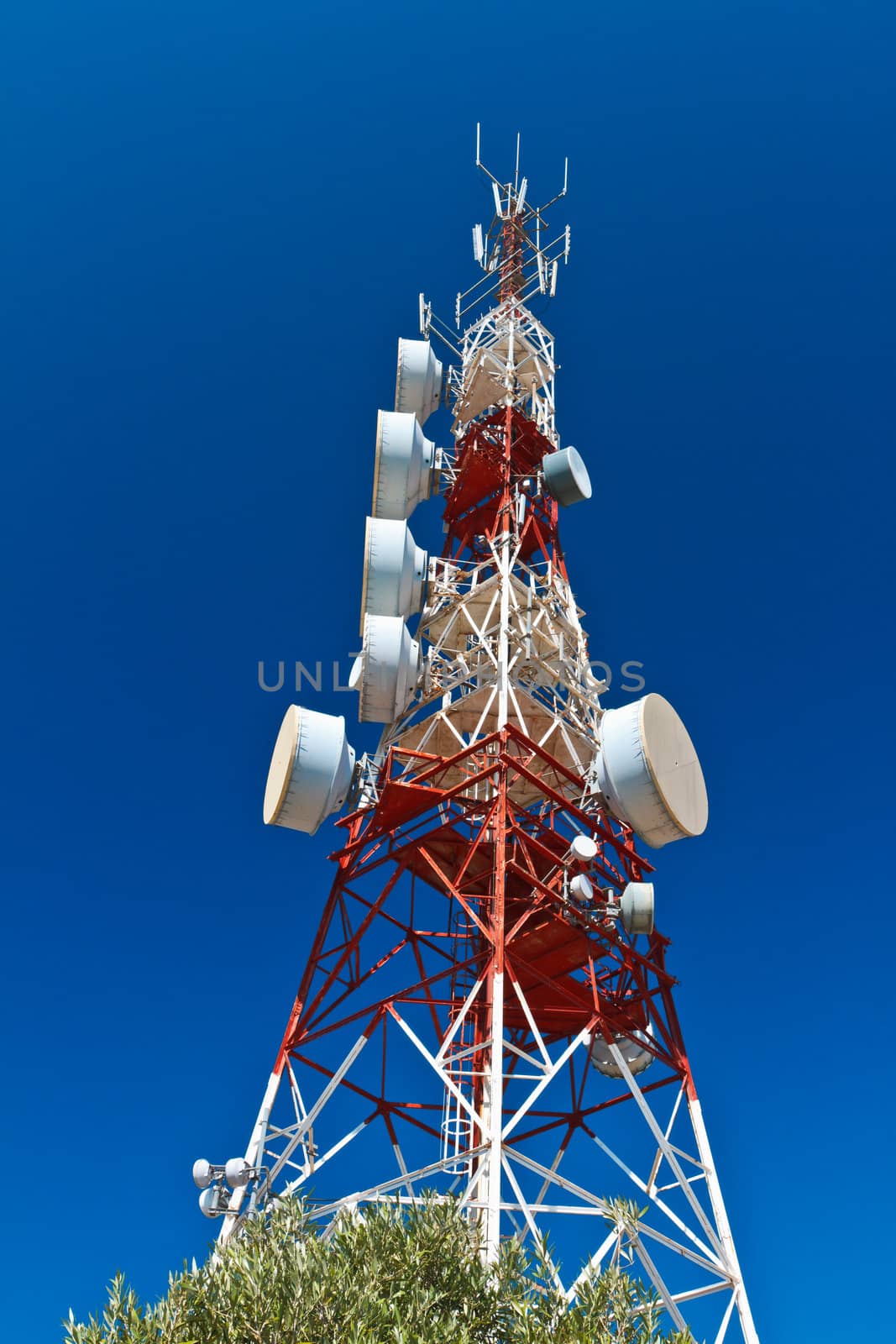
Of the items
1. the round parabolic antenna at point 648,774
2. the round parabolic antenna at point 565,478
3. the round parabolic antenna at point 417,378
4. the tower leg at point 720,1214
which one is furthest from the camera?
the round parabolic antenna at point 417,378

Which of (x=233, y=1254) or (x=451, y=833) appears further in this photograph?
(x=451, y=833)

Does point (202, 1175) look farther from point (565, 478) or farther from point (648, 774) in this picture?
point (565, 478)

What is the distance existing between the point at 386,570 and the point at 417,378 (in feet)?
29.5

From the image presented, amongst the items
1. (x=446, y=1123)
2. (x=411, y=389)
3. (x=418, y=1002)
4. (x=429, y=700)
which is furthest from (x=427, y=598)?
(x=446, y=1123)

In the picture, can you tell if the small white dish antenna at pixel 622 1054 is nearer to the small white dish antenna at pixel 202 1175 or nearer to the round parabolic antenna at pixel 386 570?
the small white dish antenna at pixel 202 1175

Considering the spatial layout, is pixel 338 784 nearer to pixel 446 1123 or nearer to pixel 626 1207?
pixel 446 1123

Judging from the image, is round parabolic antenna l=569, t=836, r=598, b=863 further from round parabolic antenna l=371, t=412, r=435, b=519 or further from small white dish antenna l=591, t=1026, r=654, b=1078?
round parabolic antenna l=371, t=412, r=435, b=519

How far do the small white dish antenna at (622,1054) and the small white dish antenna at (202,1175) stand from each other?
8088 mm

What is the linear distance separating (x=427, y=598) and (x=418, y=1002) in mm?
10646

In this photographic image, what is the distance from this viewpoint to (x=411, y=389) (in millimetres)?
30000

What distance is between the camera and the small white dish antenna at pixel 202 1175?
17.5m

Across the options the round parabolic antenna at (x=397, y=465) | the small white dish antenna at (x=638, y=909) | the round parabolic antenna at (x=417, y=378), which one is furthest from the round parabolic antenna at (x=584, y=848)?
the round parabolic antenna at (x=417, y=378)

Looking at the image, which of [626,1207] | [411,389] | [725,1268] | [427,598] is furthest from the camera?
[411,389]

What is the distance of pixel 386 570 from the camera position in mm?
23422
